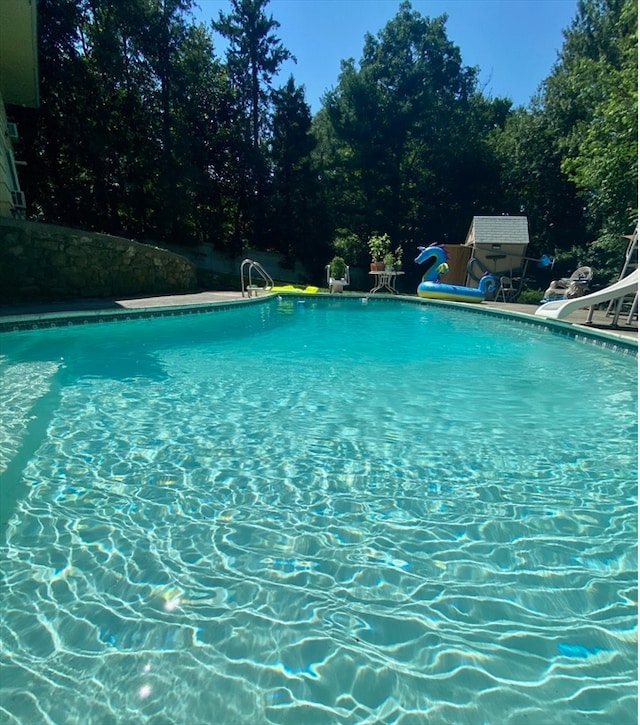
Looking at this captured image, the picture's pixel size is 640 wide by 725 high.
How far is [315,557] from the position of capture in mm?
2055

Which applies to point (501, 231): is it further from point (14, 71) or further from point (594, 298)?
point (14, 71)

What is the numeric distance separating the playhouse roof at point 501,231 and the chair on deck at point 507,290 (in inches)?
50.9

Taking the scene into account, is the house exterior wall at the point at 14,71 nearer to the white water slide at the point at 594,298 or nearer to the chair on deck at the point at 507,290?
the white water slide at the point at 594,298

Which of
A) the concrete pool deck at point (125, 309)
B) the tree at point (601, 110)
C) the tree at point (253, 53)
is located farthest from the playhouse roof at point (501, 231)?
the tree at point (253, 53)

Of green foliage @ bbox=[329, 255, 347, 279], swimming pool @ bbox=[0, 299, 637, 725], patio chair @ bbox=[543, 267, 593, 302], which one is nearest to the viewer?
swimming pool @ bbox=[0, 299, 637, 725]

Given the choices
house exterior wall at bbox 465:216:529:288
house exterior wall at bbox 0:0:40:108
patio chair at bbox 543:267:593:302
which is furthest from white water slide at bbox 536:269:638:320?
house exterior wall at bbox 0:0:40:108

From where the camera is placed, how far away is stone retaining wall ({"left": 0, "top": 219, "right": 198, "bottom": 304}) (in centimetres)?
912

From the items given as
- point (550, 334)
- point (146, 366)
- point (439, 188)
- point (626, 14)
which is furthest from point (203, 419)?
point (439, 188)

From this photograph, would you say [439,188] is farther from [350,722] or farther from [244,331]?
[350,722]

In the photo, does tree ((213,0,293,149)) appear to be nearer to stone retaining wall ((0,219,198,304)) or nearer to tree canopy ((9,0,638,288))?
tree canopy ((9,0,638,288))

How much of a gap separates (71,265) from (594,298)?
36.0 ft

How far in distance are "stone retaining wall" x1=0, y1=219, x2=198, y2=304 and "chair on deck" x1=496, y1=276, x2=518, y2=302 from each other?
35.9 feet

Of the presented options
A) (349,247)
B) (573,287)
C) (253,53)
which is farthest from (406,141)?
(573,287)

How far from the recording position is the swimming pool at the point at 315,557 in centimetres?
144
